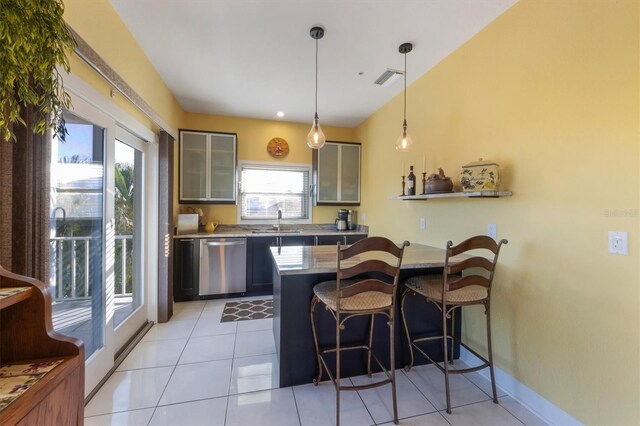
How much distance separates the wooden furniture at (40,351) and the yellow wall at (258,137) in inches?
130

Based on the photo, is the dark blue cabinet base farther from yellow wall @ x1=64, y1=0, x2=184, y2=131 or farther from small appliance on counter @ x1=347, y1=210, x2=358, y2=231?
small appliance on counter @ x1=347, y1=210, x2=358, y2=231

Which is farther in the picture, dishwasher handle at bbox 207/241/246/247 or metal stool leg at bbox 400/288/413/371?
dishwasher handle at bbox 207/241/246/247

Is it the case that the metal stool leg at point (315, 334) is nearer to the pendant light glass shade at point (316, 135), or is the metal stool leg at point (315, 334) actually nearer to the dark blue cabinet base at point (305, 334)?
the dark blue cabinet base at point (305, 334)

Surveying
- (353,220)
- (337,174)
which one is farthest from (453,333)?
(337,174)

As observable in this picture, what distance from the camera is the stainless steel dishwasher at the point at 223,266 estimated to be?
3.64m

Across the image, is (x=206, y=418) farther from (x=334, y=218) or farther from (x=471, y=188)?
(x=334, y=218)

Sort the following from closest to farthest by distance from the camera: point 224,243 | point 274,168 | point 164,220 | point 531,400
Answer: point 531,400 < point 164,220 < point 224,243 < point 274,168

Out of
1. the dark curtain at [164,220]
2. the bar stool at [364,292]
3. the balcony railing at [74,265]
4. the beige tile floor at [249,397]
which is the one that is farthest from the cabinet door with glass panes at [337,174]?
the balcony railing at [74,265]

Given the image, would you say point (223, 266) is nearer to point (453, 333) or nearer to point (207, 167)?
point (207, 167)

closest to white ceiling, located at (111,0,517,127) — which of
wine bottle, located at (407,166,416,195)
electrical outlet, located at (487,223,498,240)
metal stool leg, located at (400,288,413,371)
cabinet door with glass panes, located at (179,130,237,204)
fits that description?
cabinet door with glass panes, located at (179,130,237,204)

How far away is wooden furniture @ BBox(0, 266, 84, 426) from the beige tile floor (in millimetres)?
964

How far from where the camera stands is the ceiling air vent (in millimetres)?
2764

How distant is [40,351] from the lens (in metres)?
0.91

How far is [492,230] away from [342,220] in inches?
103
